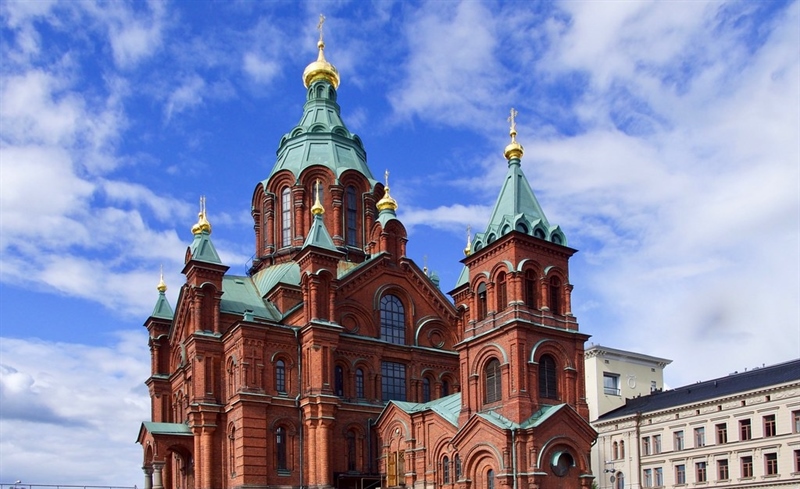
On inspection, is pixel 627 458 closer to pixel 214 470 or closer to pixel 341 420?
pixel 341 420

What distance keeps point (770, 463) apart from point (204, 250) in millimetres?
31045

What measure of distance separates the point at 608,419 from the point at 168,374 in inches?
1099

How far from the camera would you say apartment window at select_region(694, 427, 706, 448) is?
52469 millimetres

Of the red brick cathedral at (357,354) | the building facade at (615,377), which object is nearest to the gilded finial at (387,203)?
the red brick cathedral at (357,354)

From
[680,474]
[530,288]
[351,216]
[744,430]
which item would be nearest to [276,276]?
[351,216]

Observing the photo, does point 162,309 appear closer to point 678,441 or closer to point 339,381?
point 339,381

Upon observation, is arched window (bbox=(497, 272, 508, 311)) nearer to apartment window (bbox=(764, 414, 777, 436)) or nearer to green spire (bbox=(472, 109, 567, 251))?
green spire (bbox=(472, 109, 567, 251))

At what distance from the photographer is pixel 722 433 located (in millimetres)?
51156

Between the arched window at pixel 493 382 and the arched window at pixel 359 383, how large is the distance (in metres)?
9.05

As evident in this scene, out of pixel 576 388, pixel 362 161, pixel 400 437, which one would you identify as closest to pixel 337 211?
pixel 362 161

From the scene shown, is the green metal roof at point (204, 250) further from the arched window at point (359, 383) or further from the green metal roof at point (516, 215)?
the green metal roof at point (516, 215)

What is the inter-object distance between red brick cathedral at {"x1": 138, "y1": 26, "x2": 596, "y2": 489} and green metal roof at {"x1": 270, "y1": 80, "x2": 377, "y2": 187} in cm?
11

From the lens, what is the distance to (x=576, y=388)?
37.6 metres

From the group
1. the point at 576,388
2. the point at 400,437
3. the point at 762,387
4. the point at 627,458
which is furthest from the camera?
the point at 627,458
